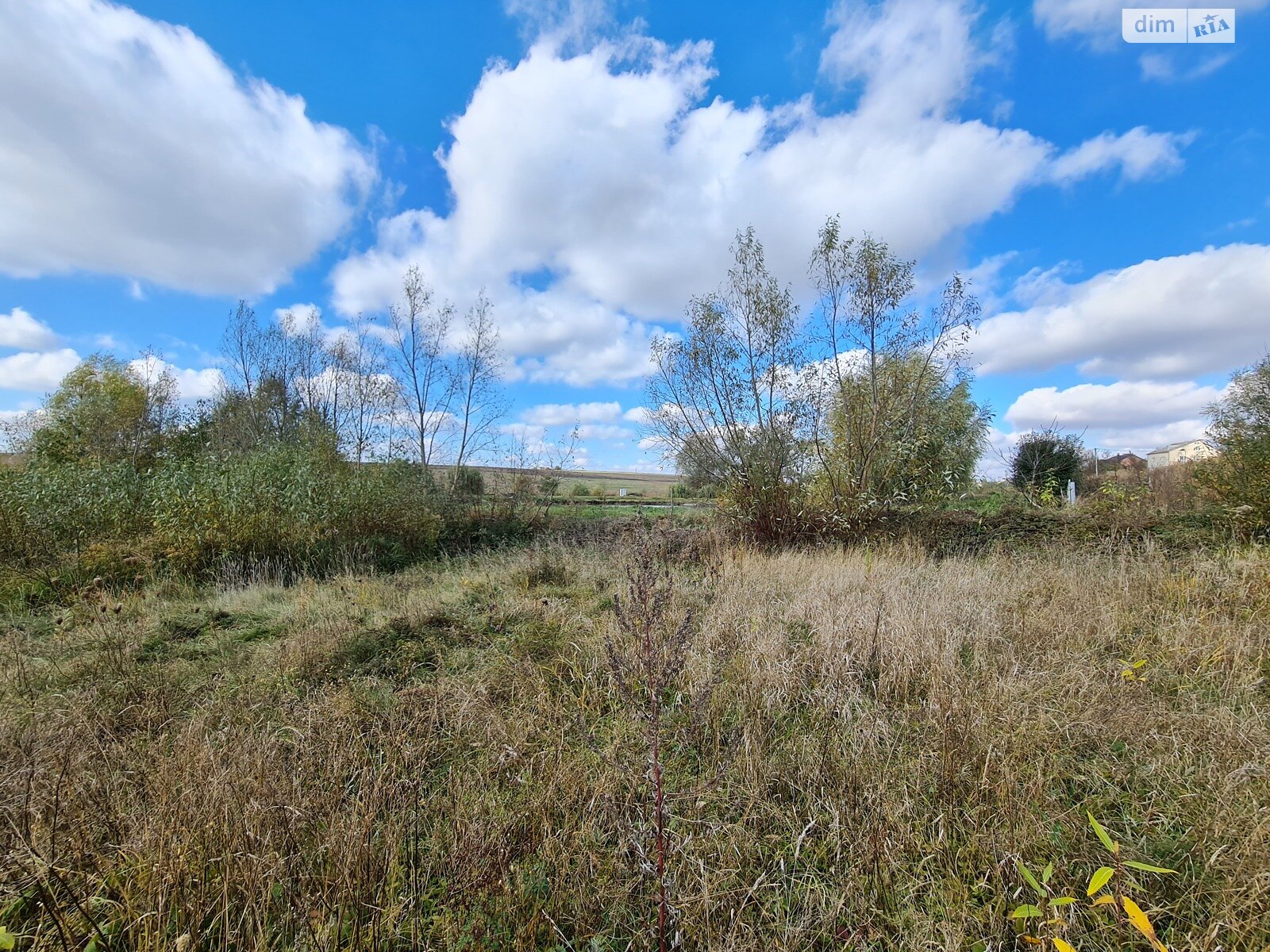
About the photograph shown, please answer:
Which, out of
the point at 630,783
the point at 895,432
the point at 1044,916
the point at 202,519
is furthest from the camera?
the point at 895,432

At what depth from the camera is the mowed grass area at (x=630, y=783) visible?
5.43 ft

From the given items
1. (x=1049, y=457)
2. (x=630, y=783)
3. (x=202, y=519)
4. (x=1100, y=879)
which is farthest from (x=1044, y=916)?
(x=1049, y=457)

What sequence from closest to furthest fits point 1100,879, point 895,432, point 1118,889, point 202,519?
point 1100,879, point 1118,889, point 202,519, point 895,432

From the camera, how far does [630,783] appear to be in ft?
7.42

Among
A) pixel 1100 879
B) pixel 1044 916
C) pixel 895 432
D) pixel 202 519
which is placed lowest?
pixel 1044 916

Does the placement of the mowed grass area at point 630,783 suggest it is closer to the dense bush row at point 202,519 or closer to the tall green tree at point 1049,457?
the dense bush row at point 202,519

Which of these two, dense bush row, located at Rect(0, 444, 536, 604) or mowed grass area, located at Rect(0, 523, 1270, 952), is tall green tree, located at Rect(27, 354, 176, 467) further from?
mowed grass area, located at Rect(0, 523, 1270, 952)

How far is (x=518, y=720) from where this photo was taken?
284 centimetres

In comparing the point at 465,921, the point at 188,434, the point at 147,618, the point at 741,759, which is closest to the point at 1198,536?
the point at 741,759

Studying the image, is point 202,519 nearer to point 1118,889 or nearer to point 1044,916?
point 1044,916

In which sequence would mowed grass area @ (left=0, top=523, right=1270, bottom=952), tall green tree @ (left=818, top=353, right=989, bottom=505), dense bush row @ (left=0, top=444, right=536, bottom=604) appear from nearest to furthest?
mowed grass area @ (left=0, top=523, right=1270, bottom=952)
dense bush row @ (left=0, top=444, right=536, bottom=604)
tall green tree @ (left=818, top=353, right=989, bottom=505)

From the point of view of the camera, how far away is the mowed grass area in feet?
5.43

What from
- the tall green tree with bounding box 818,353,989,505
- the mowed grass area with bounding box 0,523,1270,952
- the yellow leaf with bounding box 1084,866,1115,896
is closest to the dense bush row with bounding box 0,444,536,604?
the mowed grass area with bounding box 0,523,1270,952

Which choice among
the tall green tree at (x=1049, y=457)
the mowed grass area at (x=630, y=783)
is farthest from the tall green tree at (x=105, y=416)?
the tall green tree at (x=1049, y=457)
